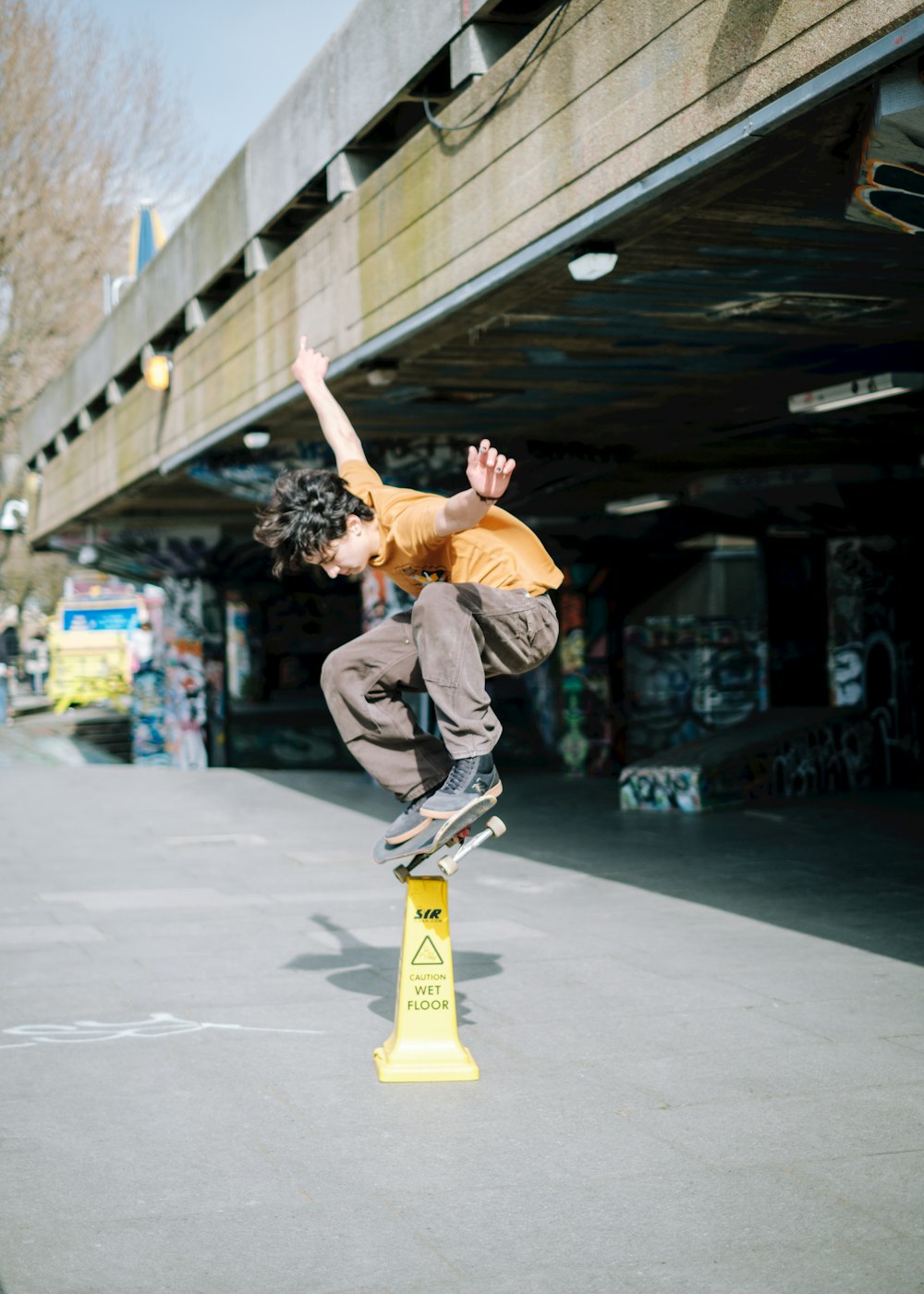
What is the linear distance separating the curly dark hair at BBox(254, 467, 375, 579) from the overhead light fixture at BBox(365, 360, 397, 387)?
6.26 metres

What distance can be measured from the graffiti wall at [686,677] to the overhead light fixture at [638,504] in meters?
2.09

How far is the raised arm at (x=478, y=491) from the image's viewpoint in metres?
4.59

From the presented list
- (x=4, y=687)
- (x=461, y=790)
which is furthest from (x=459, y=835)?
(x=4, y=687)

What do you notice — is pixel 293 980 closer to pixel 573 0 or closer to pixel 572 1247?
pixel 572 1247

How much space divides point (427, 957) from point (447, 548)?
63.0 inches

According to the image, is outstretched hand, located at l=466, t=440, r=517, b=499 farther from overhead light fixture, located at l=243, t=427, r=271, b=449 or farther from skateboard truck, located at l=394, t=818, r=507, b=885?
overhead light fixture, located at l=243, t=427, r=271, b=449

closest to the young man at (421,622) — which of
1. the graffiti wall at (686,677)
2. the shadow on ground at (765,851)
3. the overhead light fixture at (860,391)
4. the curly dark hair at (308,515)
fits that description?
the curly dark hair at (308,515)

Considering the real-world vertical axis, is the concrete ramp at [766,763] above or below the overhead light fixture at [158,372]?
below

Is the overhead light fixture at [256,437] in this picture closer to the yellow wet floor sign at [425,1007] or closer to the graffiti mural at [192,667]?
the yellow wet floor sign at [425,1007]

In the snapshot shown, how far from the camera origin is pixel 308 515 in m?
5.17

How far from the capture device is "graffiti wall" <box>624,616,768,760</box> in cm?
2212

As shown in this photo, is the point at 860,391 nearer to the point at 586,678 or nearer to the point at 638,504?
the point at 638,504

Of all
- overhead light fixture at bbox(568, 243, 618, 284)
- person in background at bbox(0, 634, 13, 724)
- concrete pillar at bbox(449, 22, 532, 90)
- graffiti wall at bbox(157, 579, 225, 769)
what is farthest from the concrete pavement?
person in background at bbox(0, 634, 13, 724)

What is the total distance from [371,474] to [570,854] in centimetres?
694
